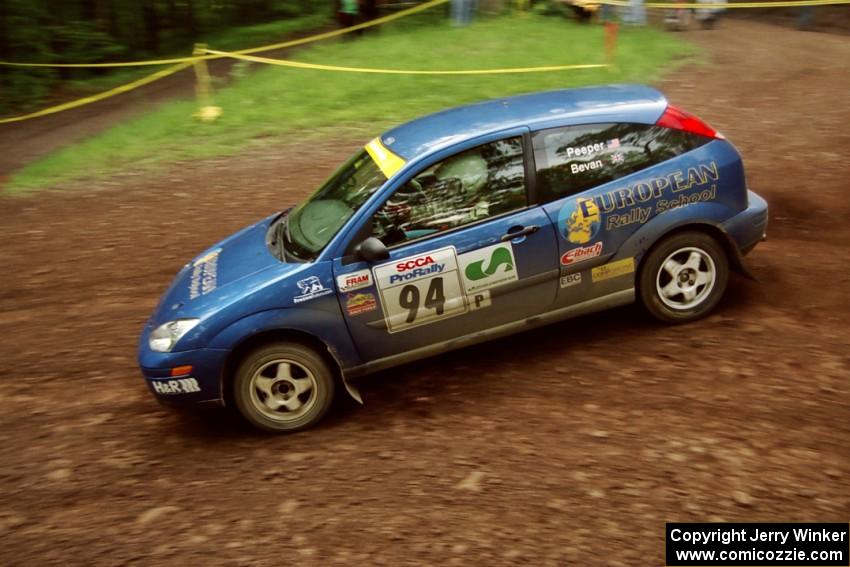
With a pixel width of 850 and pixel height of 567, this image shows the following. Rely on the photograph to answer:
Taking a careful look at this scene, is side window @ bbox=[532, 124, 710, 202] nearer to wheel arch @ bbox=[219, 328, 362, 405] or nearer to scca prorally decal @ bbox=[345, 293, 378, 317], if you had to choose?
scca prorally decal @ bbox=[345, 293, 378, 317]

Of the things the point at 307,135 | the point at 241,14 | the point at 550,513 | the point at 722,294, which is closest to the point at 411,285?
the point at 550,513

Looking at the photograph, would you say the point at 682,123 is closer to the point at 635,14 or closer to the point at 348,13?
the point at 635,14

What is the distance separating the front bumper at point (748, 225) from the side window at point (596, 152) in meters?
0.60

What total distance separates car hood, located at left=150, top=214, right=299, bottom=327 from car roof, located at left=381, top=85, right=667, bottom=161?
1191 mm

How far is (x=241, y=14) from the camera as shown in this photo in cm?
1997

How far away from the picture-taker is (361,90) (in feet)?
44.4

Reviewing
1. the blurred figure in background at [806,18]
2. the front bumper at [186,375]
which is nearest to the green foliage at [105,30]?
the blurred figure in background at [806,18]

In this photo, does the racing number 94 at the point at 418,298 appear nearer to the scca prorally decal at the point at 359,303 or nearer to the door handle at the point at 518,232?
the scca prorally decal at the point at 359,303

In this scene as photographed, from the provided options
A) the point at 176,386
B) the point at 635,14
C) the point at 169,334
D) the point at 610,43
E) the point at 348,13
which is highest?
the point at 348,13

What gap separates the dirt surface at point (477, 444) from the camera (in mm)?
4449

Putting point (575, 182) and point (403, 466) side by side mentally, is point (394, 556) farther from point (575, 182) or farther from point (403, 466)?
point (575, 182)

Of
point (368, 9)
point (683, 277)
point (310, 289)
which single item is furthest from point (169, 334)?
point (368, 9)

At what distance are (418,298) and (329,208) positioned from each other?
100 centimetres

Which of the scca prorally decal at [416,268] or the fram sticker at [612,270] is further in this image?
the fram sticker at [612,270]
